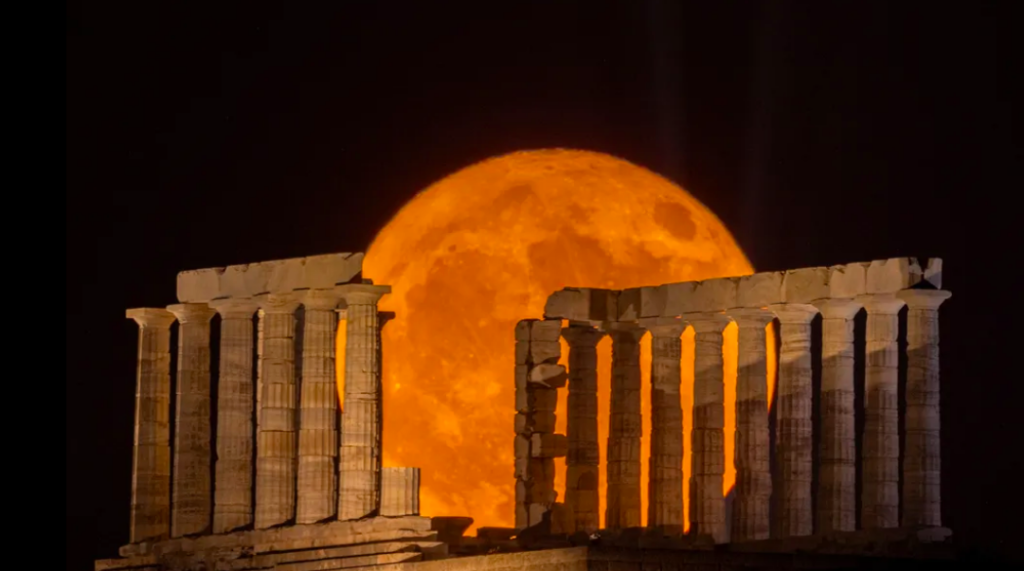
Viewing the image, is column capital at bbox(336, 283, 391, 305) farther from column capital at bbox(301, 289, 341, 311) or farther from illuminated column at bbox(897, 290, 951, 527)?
illuminated column at bbox(897, 290, 951, 527)

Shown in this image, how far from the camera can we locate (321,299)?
229 feet

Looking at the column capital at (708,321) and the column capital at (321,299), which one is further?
the column capital at (708,321)

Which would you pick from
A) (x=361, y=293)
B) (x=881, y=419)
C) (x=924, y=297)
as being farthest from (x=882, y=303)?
(x=361, y=293)

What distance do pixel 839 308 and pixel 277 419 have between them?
13.7m

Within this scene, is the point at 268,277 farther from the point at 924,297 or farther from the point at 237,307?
the point at 924,297

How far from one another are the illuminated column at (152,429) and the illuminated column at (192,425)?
99 cm

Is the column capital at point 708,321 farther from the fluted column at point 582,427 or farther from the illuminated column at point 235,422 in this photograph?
the illuminated column at point 235,422

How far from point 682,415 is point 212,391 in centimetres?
1435

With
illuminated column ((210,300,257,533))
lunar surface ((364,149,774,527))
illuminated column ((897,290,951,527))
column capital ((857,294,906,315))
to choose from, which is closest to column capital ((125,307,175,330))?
illuminated column ((210,300,257,533))

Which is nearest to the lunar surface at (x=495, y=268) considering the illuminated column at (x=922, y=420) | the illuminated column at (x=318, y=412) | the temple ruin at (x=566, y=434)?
the temple ruin at (x=566, y=434)

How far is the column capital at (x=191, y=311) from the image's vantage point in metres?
72.8

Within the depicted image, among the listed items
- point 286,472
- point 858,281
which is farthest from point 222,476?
point 858,281

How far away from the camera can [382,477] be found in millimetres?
68688

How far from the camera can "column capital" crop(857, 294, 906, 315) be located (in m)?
67.9
